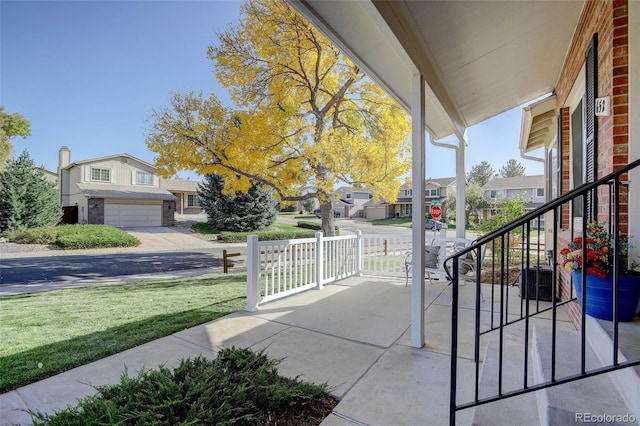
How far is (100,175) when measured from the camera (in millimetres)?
20859

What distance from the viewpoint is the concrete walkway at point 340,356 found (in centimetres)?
212

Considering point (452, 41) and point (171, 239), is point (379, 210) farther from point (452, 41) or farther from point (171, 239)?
point (452, 41)

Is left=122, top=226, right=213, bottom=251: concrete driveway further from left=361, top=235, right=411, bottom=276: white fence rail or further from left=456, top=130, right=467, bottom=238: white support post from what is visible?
left=456, top=130, right=467, bottom=238: white support post

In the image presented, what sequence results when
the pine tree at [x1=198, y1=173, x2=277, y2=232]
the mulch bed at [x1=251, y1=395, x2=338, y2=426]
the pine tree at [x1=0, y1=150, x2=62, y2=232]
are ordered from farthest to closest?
the pine tree at [x1=198, y1=173, x2=277, y2=232] < the pine tree at [x1=0, y1=150, x2=62, y2=232] < the mulch bed at [x1=251, y1=395, x2=338, y2=426]

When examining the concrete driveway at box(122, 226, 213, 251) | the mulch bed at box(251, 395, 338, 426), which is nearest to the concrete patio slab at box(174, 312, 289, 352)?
the mulch bed at box(251, 395, 338, 426)

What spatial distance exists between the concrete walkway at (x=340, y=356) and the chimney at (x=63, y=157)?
25.6 metres

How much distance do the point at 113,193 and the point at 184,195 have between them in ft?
27.0

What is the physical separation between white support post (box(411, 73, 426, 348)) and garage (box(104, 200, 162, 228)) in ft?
72.2

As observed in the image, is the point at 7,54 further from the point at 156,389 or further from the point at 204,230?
the point at 204,230

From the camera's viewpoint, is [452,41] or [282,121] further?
[282,121]

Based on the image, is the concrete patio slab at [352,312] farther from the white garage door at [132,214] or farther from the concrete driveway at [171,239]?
the white garage door at [132,214]

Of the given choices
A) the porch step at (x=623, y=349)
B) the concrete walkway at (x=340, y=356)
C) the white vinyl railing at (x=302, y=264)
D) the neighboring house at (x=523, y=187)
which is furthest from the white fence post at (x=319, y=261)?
the neighboring house at (x=523, y=187)

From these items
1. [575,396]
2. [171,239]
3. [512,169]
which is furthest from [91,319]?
[512,169]

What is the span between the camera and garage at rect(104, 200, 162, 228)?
20000mm
